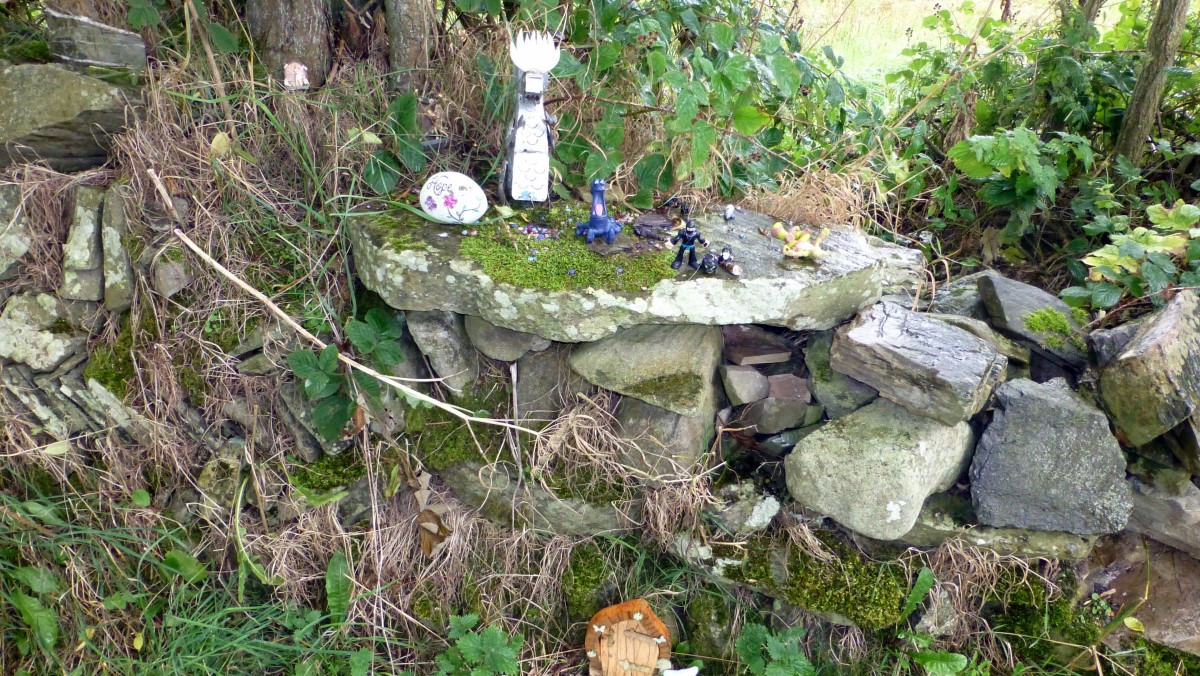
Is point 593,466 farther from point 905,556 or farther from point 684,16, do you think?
point 684,16

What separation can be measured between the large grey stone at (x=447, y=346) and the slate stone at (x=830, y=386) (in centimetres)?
122

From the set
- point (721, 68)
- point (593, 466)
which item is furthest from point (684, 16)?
point (593, 466)

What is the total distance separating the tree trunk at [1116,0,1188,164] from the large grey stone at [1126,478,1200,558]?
1.66 m

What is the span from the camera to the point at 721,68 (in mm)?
2311

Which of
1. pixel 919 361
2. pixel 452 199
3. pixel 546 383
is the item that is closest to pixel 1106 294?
pixel 919 361

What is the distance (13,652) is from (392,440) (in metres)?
1.50

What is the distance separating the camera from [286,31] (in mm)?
2719

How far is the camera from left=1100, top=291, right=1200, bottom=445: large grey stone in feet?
7.22

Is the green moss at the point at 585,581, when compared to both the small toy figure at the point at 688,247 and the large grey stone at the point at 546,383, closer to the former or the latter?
the large grey stone at the point at 546,383

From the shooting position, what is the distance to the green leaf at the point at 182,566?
239 cm

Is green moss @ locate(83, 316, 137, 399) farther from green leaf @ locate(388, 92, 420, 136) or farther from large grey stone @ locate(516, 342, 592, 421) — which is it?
large grey stone @ locate(516, 342, 592, 421)

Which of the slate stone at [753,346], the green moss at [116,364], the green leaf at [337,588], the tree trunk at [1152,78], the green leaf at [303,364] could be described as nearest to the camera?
the green leaf at [303,364]

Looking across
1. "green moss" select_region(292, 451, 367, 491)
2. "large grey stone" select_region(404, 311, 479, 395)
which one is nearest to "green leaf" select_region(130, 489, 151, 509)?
"green moss" select_region(292, 451, 367, 491)

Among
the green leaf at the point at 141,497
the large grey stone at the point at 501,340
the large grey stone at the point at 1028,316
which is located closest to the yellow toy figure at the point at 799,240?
the large grey stone at the point at 1028,316
